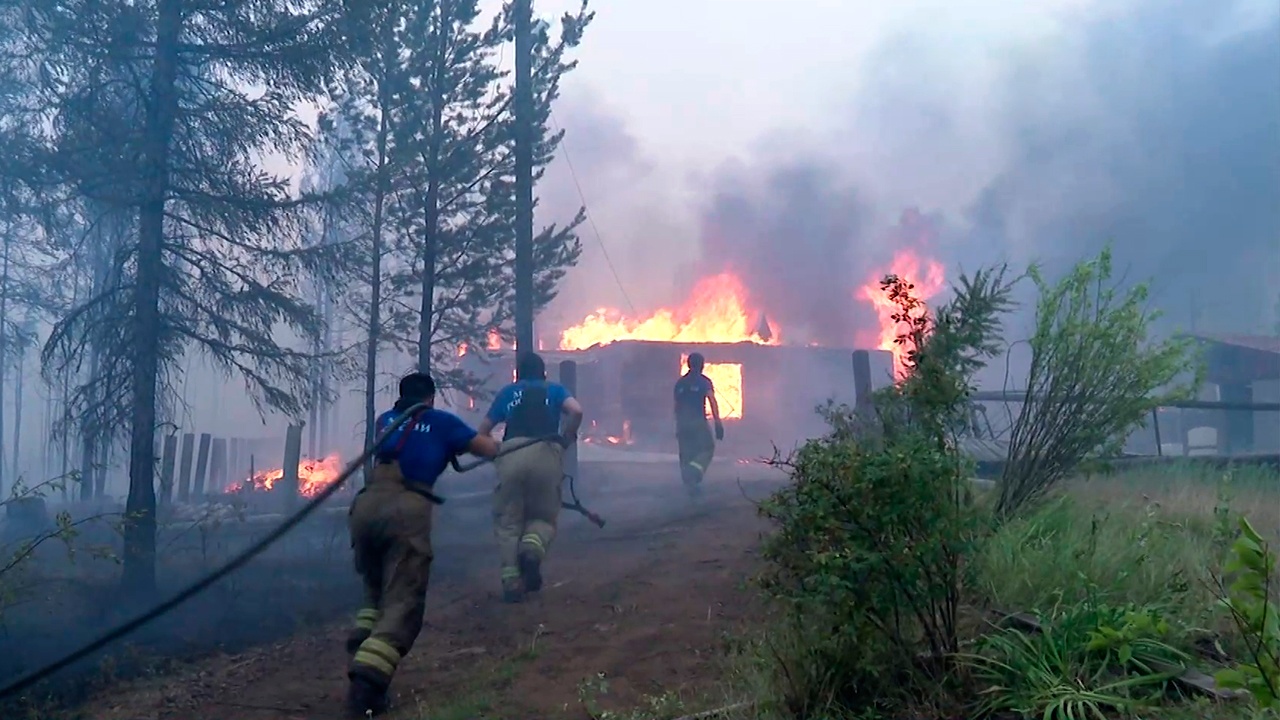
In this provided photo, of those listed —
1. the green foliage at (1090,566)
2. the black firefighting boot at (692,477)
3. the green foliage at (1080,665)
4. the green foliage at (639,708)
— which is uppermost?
the black firefighting boot at (692,477)

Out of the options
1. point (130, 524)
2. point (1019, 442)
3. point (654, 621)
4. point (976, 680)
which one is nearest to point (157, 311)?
point (130, 524)

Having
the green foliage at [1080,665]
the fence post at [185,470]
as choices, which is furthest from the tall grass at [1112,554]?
the fence post at [185,470]

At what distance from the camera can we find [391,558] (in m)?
5.59

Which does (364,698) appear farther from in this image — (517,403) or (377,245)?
(377,245)

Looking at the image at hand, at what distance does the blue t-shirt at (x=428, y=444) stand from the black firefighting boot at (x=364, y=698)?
42.6 inches

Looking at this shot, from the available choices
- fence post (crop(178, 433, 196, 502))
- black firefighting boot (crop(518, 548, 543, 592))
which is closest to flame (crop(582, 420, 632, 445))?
Result: fence post (crop(178, 433, 196, 502))

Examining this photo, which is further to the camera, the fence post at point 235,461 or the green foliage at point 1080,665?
the fence post at point 235,461

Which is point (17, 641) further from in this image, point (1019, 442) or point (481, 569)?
point (1019, 442)

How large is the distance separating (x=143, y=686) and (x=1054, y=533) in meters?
5.52

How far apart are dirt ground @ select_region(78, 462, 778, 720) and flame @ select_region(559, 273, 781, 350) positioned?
2178 centimetres

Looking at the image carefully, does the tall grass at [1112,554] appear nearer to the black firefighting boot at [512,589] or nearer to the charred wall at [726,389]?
the black firefighting boot at [512,589]

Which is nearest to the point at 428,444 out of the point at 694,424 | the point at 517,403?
the point at 517,403

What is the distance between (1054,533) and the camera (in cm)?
542

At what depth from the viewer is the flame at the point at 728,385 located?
29.6m
